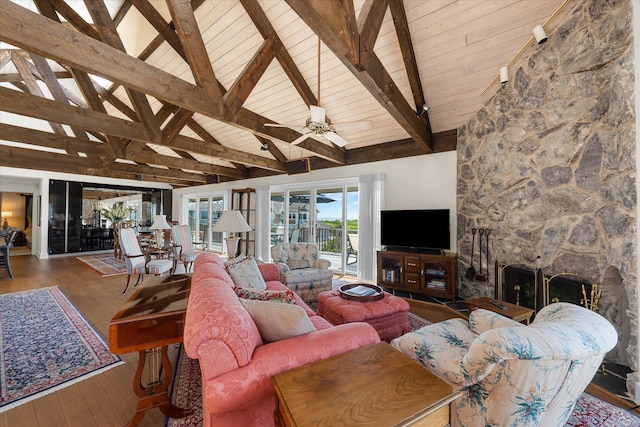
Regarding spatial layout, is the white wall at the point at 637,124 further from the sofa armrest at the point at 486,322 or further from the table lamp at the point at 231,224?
the table lamp at the point at 231,224

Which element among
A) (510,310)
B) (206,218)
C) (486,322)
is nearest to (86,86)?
(206,218)

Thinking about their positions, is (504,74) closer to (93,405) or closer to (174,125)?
(174,125)


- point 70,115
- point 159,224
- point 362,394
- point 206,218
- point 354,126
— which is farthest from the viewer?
point 206,218

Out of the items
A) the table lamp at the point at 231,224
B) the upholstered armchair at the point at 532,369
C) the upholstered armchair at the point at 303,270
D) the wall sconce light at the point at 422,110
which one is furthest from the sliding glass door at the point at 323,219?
the upholstered armchair at the point at 532,369

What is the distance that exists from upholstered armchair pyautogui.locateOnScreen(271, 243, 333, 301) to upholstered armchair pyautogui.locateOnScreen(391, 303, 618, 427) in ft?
8.26

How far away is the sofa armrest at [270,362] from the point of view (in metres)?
1.10

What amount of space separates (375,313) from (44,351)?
3161mm

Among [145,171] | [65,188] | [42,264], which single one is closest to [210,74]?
[145,171]

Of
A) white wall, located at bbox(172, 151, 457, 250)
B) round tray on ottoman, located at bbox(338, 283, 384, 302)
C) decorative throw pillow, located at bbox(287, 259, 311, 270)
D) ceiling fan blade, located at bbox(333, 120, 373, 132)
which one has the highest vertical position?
ceiling fan blade, located at bbox(333, 120, 373, 132)

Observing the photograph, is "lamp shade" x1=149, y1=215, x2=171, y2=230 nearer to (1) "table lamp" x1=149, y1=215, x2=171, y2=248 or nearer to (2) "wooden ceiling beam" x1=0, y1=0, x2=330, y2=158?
→ (1) "table lamp" x1=149, y1=215, x2=171, y2=248

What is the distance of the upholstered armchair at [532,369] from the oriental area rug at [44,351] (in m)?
2.81

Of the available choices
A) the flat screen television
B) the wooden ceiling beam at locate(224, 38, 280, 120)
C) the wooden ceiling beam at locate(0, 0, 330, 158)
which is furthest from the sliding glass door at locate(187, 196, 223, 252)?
the wooden ceiling beam at locate(0, 0, 330, 158)

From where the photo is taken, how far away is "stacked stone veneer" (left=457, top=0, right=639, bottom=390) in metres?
2.10

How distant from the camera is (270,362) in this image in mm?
1207
